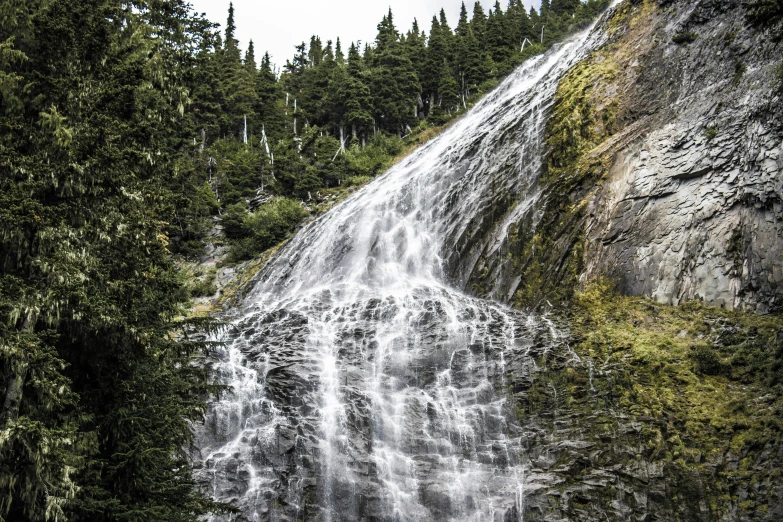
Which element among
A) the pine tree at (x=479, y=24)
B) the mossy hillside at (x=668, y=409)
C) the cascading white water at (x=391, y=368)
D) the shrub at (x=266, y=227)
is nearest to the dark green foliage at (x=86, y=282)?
the cascading white water at (x=391, y=368)

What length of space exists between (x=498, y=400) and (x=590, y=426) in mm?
2811

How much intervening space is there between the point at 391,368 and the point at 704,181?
11.6 metres

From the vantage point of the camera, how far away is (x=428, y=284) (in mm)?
24266

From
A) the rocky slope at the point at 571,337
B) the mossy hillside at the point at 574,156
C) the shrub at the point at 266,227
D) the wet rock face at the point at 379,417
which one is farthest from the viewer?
the shrub at the point at 266,227

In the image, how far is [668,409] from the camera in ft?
50.1

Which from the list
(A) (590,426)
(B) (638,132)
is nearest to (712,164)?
(B) (638,132)

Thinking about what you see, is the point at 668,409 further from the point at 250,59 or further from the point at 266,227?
the point at 250,59

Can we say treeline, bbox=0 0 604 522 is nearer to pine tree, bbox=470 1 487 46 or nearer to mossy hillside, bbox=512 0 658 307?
mossy hillside, bbox=512 0 658 307

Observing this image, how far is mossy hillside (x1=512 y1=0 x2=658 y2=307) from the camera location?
2109 cm

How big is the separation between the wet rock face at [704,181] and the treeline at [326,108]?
68.9 ft

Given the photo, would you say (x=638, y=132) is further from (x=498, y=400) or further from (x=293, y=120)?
(x=293, y=120)

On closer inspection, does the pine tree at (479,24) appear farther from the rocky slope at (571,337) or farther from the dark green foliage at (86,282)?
the dark green foliage at (86,282)

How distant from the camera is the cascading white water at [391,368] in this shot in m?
16.0

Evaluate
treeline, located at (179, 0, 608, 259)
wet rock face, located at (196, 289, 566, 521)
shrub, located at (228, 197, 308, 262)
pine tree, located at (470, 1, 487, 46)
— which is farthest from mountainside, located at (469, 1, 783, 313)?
pine tree, located at (470, 1, 487, 46)
